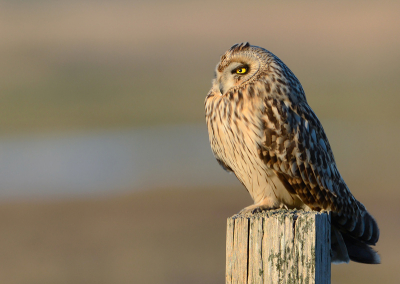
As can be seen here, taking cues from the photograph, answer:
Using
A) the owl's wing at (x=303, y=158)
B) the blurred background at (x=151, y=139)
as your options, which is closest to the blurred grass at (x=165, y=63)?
the blurred background at (x=151, y=139)

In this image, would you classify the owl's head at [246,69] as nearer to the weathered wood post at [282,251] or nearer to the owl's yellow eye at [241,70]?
the owl's yellow eye at [241,70]

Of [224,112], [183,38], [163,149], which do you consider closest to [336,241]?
[224,112]

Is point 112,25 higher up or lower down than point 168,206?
higher up

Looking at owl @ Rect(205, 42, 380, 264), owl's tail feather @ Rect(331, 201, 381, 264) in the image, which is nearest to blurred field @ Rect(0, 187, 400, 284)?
owl @ Rect(205, 42, 380, 264)

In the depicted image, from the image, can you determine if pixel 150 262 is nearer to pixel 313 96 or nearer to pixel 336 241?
pixel 336 241

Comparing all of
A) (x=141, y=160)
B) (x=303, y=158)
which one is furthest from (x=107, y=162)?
(x=303, y=158)

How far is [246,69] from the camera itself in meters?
3.99

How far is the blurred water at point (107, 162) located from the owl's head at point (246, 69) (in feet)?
22.2

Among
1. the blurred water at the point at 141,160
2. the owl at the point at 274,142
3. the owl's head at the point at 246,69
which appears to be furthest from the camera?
the blurred water at the point at 141,160

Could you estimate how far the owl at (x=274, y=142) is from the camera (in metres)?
3.77

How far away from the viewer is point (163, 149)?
13242 mm

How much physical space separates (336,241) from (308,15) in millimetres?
28427

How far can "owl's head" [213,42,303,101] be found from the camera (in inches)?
154

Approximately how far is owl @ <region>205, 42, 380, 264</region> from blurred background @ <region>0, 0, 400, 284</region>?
4.05 meters
